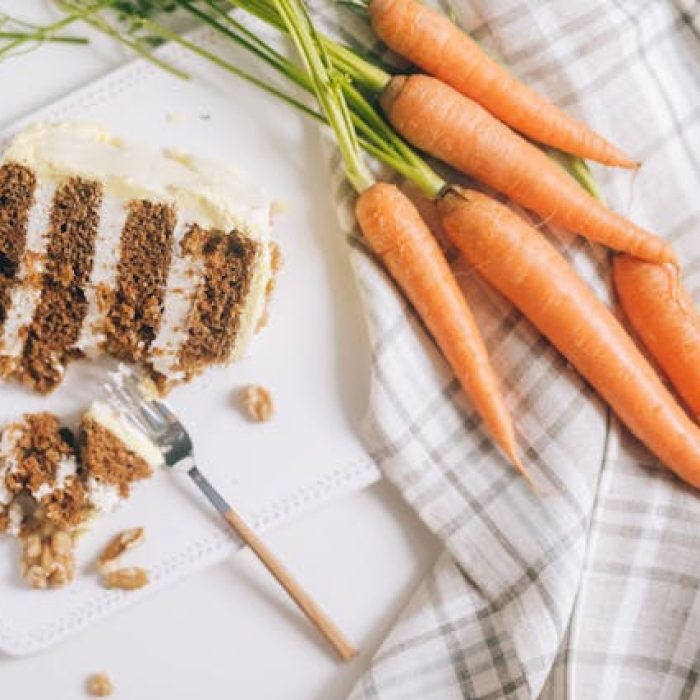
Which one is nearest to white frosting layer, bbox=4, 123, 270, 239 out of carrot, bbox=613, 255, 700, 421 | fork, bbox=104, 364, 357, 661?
fork, bbox=104, 364, 357, 661

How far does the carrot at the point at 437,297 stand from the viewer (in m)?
2.53

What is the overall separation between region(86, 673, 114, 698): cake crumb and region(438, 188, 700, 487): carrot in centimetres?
118

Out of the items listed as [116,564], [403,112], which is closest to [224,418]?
[116,564]

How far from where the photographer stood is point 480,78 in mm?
2625

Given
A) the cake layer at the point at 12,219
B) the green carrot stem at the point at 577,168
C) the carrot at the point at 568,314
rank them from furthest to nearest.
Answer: the green carrot stem at the point at 577,168 < the carrot at the point at 568,314 < the cake layer at the point at 12,219

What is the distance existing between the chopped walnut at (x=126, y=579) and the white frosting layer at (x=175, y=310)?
16.5 inches

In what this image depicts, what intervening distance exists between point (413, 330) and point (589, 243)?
0.46 meters

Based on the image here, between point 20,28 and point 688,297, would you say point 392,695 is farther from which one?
point 20,28

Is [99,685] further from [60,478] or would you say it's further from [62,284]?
[62,284]

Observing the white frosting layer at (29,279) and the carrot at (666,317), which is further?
the carrot at (666,317)

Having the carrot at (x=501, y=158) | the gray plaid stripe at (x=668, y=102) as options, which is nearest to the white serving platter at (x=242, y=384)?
the carrot at (x=501, y=158)

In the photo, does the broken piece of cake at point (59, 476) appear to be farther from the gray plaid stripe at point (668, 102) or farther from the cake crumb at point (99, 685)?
the gray plaid stripe at point (668, 102)

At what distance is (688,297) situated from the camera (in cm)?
268

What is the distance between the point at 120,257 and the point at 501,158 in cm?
84
